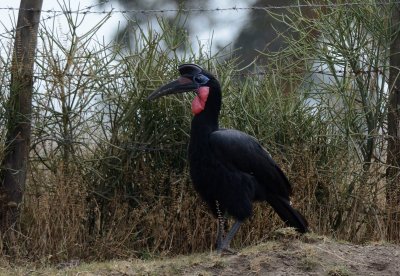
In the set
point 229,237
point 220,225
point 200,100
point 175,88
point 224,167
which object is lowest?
point 229,237

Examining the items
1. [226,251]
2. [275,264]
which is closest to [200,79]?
[226,251]

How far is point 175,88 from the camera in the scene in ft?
28.9

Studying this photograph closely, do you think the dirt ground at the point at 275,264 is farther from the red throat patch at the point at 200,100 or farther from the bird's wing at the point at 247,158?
the red throat patch at the point at 200,100

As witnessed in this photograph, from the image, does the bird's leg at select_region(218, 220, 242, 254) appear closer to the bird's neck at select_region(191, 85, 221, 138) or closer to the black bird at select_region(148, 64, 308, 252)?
the black bird at select_region(148, 64, 308, 252)

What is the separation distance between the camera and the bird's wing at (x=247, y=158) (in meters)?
8.44

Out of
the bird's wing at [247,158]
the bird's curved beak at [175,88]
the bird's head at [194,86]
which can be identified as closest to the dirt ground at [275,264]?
the bird's wing at [247,158]

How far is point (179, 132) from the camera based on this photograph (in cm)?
957

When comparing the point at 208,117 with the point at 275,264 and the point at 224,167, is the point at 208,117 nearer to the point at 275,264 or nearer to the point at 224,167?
the point at 224,167

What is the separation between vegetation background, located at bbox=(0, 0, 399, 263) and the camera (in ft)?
29.8

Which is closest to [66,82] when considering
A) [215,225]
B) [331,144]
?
[215,225]

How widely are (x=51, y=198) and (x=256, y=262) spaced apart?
239 cm

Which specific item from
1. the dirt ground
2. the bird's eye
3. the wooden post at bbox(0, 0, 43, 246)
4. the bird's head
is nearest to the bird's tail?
the dirt ground

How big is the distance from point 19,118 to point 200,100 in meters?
1.66

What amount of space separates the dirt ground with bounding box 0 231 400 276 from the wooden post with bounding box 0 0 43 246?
1.35m
